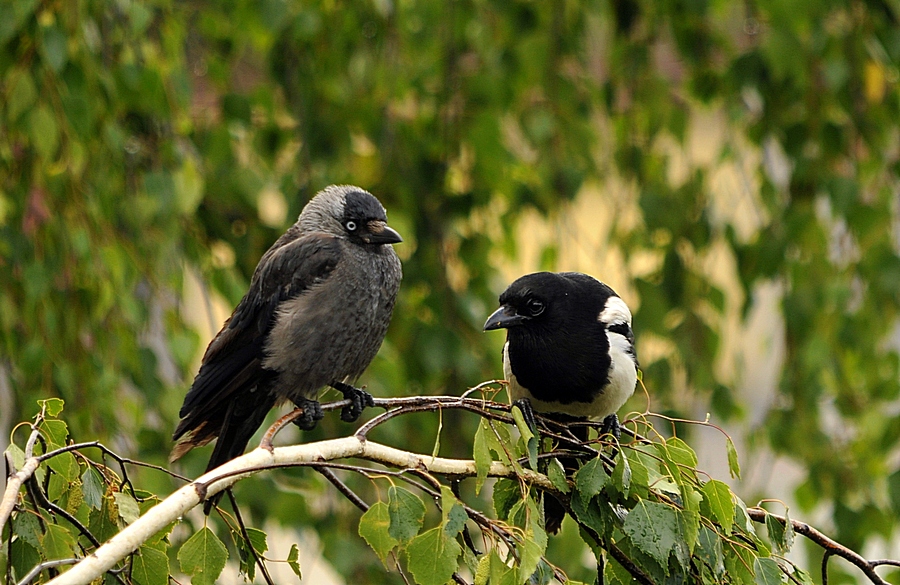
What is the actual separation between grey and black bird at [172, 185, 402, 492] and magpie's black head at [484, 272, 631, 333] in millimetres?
269

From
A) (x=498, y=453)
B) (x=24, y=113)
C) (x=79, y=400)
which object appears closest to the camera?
(x=498, y=453)

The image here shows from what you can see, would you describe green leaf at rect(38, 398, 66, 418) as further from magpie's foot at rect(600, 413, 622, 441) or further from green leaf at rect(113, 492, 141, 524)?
magpie's foot at rect(600, 413, 622, 441)

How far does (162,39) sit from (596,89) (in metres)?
1.43

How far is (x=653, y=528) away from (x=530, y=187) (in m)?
2.28

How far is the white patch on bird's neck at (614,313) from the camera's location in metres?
2.32

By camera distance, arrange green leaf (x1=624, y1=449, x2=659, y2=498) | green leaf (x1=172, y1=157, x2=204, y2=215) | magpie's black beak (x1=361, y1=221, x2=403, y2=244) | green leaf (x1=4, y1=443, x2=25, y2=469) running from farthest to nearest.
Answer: green leaf (x1=172, y1=157, x2=204, y2=215) < magpie's black beak (x1=361, y1=221, x2=403, y2=244) < green leaf (x1=624, y1=449, x2=659, y2=498) < green leaf (x1=4, y1=443, x2=25, y2=469)

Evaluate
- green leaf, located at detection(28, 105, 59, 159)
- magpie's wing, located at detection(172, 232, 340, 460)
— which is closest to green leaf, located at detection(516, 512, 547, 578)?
magpie's wing, located at detection(172, 232, 340, 460)

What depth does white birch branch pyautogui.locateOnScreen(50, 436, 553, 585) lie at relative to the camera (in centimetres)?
114

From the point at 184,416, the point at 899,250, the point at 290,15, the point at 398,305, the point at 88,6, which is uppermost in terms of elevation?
the point at 88,6

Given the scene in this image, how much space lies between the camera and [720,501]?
1442 mm

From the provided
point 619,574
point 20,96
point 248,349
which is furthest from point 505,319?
point 20,96

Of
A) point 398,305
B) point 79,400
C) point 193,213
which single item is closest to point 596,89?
point 398,305

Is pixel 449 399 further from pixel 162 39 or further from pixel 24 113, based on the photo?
pixel 162 39

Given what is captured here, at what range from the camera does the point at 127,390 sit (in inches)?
127
